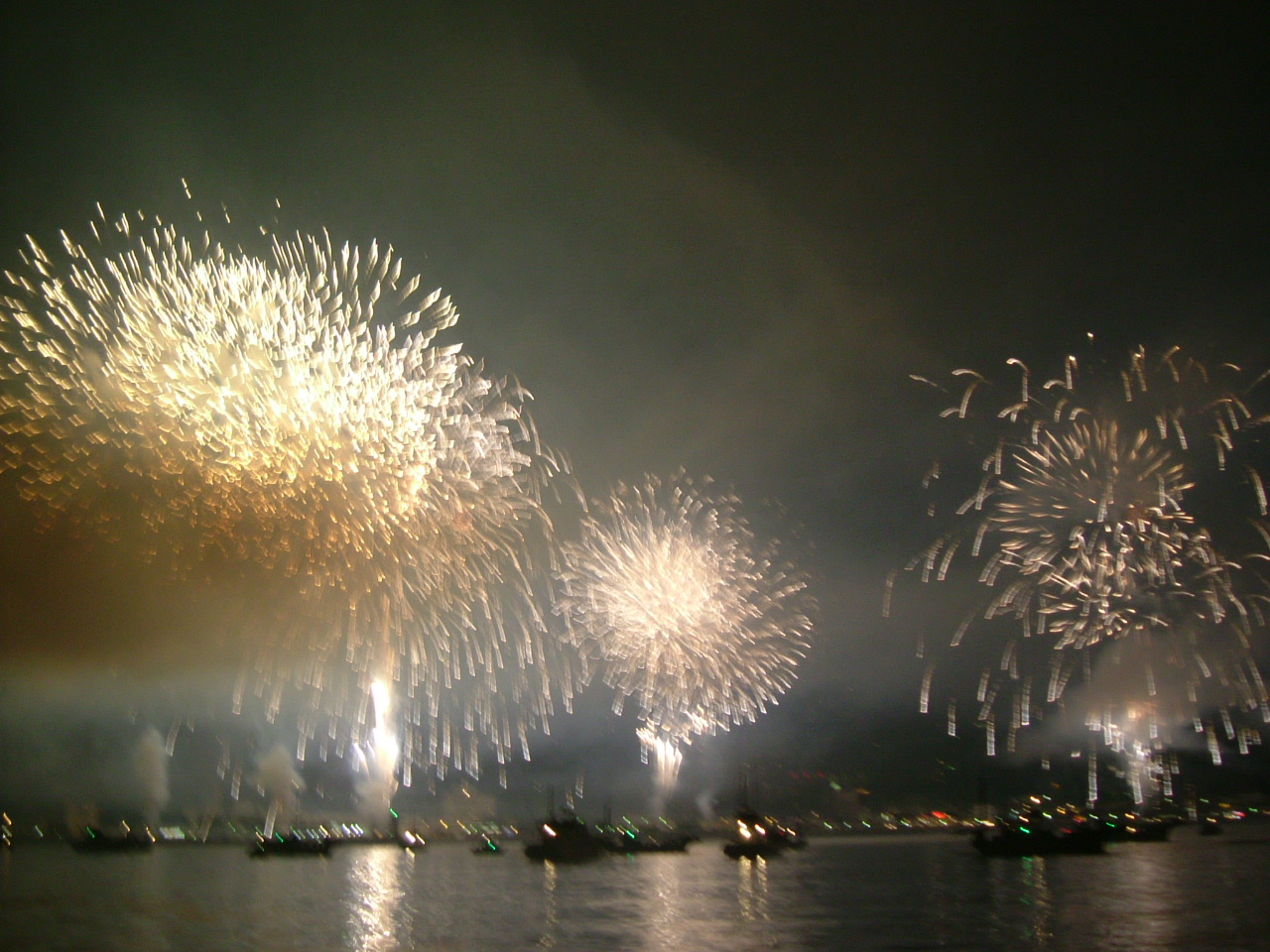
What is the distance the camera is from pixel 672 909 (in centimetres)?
5997

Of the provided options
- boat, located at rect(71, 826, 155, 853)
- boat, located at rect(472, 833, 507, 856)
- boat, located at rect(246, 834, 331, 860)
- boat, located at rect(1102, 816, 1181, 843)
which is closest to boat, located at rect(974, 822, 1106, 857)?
boat, located at rect(1102, 816, 1181, 843)

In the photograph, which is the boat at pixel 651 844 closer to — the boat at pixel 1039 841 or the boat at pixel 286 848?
the boat at pixel 286 848

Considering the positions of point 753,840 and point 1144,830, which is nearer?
point 753,840

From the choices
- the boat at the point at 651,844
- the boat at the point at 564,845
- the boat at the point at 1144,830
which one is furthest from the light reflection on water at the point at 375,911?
the boat at the point at 1144,830

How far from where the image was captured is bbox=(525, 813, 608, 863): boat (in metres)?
124

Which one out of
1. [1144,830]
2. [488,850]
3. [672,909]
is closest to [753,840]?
[488,850]

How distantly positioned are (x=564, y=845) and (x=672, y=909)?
69.2m

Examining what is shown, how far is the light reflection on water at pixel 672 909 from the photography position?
145ft

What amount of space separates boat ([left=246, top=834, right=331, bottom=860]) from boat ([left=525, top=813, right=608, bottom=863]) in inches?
1406

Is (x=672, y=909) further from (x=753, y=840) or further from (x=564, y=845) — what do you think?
(x=753, y=840)

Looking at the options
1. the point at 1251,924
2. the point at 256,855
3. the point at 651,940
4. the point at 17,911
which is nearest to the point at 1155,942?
the point at 1251,924

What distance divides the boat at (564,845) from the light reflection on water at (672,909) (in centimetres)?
2003

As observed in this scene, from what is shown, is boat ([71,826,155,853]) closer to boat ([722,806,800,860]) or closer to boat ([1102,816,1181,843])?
boat ([722,806,800,860])

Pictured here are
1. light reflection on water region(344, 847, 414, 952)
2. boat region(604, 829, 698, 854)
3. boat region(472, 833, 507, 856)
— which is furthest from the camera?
boat region(472, 833, 507, 856)
